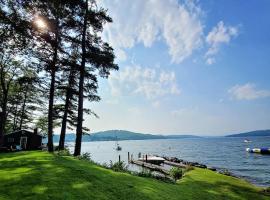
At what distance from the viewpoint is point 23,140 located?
130 feet

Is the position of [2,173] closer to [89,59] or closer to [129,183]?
[129,183]

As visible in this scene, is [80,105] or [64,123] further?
[64,123]

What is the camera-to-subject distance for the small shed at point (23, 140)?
3872 centimetres

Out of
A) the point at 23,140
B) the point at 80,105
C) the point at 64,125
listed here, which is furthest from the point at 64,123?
the point at 23,140

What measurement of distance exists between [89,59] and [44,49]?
4189 mm

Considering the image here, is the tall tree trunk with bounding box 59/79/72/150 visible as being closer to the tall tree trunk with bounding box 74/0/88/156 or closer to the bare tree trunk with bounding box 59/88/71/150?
the bare tree trunk with bounding box 59/88/71/150

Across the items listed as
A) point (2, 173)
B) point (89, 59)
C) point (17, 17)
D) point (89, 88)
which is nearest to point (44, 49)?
point (89, 59)

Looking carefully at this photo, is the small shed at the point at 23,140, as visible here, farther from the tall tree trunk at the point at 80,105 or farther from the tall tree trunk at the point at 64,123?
the tall tree trunk at the point at 80,105

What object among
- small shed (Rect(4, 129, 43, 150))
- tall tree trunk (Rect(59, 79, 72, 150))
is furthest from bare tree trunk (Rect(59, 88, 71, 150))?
small shed (Rect(4, 129, 43, 150))

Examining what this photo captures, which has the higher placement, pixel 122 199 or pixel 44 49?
pixel 44 49

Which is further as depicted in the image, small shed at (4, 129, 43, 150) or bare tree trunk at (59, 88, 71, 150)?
small shed at (4, 129, 43, 150)

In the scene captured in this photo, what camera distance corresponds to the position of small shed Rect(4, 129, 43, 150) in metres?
38.7

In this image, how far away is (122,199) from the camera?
29.5 ft

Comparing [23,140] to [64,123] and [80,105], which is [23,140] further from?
[80,105]
